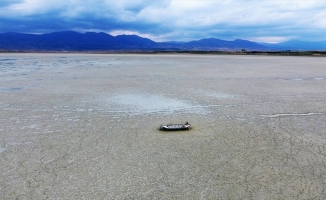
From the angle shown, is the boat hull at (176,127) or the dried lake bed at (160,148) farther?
the boat hull at (176,127)

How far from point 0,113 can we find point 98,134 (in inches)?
119

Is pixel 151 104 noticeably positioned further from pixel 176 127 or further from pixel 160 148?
pixel 160 148

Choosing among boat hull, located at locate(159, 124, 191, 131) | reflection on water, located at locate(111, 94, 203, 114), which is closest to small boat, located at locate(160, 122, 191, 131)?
boat hull, located at locate(159, 124, 191, 131)

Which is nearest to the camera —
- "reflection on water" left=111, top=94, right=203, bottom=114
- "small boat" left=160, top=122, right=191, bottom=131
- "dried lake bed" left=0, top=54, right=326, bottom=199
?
"dried lake bed" left=0, top=54, right=326, bottom=199

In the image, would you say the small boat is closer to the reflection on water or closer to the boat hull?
the boat hull

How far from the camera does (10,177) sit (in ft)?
11.9

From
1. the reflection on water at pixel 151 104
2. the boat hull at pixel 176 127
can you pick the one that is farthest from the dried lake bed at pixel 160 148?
the boat hull at pixel 176 127

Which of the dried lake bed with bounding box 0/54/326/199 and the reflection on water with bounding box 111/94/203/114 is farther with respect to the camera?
the reflection on water with bounding box 111/94/203/114

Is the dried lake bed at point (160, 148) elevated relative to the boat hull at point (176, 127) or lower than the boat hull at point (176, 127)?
lower

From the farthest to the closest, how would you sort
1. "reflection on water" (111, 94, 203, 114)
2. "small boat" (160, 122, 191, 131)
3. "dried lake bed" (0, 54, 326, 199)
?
"reflection on water" (111, 94, 203, 114), "small boat" (160, 122, 191, 131), "dried lake bed" (0, 54, 326, 199)

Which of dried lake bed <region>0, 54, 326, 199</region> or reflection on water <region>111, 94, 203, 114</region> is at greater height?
reflection on water <region>111, 94, 203, 114</region>

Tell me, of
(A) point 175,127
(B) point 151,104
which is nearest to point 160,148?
(A) point 175,127

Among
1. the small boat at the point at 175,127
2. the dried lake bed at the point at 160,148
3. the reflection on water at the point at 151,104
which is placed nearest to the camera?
the dried lake bed at the point at 160,148

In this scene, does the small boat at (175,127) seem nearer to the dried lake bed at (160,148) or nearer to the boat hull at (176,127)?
the boat hull at (176,127)
